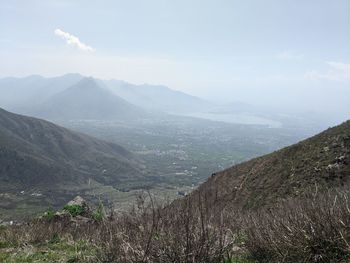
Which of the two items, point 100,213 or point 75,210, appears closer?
point 100,213

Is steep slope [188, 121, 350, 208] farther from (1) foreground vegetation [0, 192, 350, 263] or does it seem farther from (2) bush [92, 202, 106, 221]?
(1) foreground vegetation [0, 192, 350, 263]

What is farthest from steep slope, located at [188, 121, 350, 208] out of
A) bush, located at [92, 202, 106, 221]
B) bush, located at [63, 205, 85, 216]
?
bush, located at [92, 202, 106, 221]

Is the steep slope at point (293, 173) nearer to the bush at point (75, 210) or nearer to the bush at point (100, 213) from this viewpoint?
the bush at point (75, 210)

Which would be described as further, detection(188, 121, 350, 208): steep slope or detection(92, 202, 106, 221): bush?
detection(188, 121, 350, 208): steep slope

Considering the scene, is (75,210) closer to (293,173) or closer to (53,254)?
(53,254)

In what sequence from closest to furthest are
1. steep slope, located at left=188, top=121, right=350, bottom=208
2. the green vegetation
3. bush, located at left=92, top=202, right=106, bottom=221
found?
1. the green vegetation
2. bush, located at left=92, top=202, right=106, bottom=221
3. steep slope, located at left=188, top=121, right=350, bottom=208

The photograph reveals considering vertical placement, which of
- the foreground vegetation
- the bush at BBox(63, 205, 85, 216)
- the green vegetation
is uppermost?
the foreground vegetation

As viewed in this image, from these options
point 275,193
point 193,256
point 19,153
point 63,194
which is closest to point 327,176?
point 275,193

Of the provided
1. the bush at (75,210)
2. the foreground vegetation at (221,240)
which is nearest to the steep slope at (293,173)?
the bush at (75,210)

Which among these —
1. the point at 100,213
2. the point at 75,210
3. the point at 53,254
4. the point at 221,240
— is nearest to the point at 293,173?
the point at 75,210
